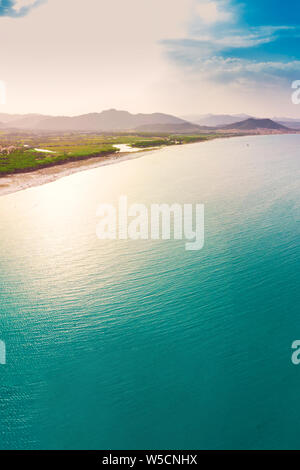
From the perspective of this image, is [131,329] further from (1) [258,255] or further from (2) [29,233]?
(2) [29,233]

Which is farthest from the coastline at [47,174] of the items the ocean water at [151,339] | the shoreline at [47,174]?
the ocean water at [151,339]

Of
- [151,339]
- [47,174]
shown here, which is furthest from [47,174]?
[151,339]

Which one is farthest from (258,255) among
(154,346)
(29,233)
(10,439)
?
(29,233)

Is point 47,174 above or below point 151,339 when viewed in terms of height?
above

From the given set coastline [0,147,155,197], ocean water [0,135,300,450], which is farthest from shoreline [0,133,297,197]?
ocean water [0,135,300,450]

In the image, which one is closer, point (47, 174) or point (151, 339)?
point (151, 339)

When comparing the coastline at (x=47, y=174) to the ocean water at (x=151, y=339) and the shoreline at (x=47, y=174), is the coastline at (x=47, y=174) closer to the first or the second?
the shoreline at (x=47, y=174)

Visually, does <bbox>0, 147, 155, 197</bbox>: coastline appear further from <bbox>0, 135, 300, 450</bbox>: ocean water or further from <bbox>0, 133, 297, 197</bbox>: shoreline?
<bbox>0, 135, 300, 450</bbox>: ocean water

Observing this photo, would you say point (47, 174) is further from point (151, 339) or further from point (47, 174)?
point (151, 339)
